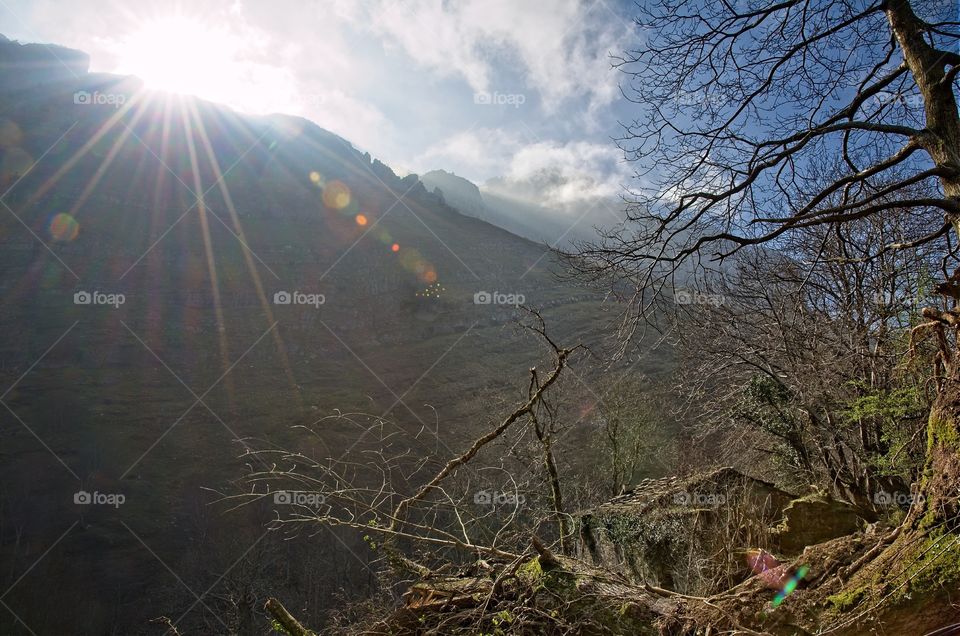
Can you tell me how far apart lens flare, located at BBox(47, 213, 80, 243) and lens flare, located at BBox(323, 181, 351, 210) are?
80.0ft

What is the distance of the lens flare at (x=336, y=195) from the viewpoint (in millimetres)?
60125

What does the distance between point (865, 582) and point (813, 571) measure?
465mm

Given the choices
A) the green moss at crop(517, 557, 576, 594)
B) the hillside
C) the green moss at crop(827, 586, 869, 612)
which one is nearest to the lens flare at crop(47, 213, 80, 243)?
the hillside

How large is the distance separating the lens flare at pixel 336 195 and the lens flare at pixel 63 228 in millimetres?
24375

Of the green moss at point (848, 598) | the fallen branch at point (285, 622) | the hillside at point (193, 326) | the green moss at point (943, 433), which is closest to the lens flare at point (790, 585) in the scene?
the green moss at point (848, 598)

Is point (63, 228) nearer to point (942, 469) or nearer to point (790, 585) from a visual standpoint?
point (790, 585)

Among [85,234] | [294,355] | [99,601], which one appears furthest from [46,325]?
[99,601]

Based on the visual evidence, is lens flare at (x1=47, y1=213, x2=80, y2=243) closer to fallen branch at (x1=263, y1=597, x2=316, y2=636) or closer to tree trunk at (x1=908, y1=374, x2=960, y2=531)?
fallen branch at (x1=263, y1=597, x2=316, y2=636)

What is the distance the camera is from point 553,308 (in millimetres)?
42344

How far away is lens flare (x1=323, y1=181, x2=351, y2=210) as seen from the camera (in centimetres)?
6012

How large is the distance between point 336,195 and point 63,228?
28.1 metres

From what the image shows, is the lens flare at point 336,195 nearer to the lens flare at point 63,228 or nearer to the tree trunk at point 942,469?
the lens flare at point 63,228

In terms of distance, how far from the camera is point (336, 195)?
62781 mm

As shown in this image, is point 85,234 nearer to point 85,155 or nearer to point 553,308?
point 85,155
